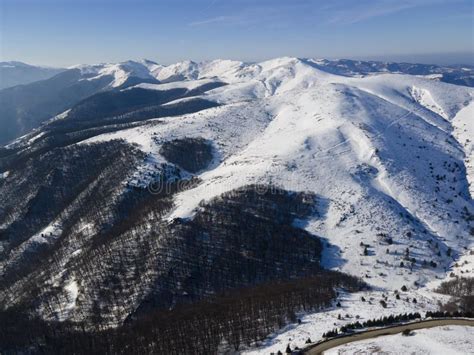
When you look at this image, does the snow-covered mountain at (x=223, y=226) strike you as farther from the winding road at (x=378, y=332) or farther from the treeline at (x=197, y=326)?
the treeline at (x=197, y=326)

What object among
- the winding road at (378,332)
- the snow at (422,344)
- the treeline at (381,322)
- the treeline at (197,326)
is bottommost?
the treeline at (197,326)

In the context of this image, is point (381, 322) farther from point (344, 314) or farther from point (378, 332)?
point (344, 314)

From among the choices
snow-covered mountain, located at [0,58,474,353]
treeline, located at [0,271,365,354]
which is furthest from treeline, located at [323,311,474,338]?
treeline, located at [0,271,365,354]

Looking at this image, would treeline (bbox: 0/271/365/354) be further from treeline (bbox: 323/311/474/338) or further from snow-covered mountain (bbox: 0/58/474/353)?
treeline (bbox: 323/311/474/338)

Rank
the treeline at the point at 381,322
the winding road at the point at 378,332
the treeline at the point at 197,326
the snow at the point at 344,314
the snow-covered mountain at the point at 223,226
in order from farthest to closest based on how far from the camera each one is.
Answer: the snow-covered mountain at the point at 223,226 < the treeline at the point at 197,326 < the snow at the point at 344,314 < the treeline at the point at 381,322 < the winding road at the point at 378,332

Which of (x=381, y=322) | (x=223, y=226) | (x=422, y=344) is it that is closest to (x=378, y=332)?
(x=381, y=322)

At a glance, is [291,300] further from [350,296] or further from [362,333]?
[362,333]

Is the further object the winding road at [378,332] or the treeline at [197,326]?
the treeline at [197,326]

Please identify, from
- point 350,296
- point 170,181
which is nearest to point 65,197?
point 170,181

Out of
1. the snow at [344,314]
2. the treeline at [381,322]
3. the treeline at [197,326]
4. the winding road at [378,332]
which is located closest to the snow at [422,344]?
the winding road at [378,332]
